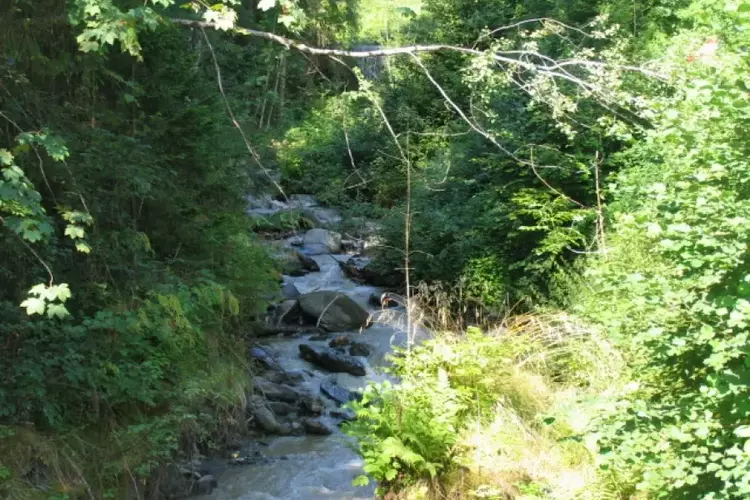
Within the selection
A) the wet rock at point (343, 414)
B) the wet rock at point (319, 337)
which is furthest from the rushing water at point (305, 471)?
the wet rock at point (319, 337)

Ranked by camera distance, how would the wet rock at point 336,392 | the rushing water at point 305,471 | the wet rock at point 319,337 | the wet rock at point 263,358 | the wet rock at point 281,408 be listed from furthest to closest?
the wet rock at point 319,337, the wet rock at point 263,358, the wet rock at point 336,392, the wet rock at point 281,408, the rushing water at point 305,471

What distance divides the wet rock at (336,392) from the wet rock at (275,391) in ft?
1.47

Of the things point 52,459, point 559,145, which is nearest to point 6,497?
point 52,459

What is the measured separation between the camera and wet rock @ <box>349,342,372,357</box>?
11.2 meters

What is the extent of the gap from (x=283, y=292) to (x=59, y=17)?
822 centimetres

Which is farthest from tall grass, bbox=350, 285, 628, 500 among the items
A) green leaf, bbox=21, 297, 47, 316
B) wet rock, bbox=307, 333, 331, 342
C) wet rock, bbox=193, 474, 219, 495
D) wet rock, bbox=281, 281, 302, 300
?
wet rock, bbox=281, 281, 302, 300

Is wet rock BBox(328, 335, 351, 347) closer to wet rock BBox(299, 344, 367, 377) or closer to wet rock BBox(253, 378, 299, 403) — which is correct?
wet rock BBox(299, 344, 367, 377)

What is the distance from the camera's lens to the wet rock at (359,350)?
11242 mm

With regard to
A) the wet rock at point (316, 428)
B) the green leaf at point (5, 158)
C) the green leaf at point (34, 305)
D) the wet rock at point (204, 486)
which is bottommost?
the wet rock at point (316, 428)

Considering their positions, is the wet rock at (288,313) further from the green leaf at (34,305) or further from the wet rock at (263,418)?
the green leaf at (34,305)

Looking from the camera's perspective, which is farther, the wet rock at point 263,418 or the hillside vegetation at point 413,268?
the wet rock at point 263,418

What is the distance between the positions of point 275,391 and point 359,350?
7.09 ft

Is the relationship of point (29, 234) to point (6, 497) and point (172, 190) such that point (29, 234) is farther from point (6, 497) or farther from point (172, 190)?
point (172, 190)

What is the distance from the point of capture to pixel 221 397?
7793mm
